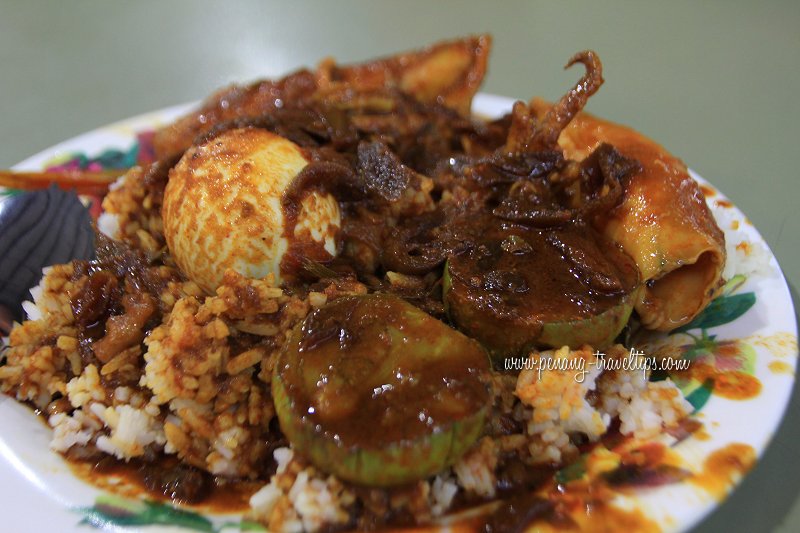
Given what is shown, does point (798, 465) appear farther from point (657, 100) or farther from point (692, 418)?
point (657, 100)

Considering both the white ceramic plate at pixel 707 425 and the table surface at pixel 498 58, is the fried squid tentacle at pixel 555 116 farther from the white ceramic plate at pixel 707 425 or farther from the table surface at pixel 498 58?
the table surface at pixel 498 58

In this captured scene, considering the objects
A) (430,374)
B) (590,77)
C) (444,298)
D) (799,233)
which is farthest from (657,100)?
(430,374)

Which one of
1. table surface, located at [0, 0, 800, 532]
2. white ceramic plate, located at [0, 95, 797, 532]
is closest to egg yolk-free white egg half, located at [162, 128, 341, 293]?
white ceramic plate, located at [0, 95, 797, 532]

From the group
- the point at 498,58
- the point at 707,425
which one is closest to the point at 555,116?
the point at 707,425

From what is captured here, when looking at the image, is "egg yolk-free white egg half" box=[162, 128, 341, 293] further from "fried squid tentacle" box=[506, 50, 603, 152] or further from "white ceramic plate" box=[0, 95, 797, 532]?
"fried squid tentacle" box=[506, 50, 603, 152]

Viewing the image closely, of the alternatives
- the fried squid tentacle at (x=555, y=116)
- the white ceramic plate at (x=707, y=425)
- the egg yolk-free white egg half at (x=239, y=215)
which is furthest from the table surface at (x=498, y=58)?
the egg yolk-free white egg half at (x=239, y=215)

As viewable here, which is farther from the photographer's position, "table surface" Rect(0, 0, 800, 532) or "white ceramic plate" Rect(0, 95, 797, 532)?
"table surface" Rect(0, 0, 800, 532)

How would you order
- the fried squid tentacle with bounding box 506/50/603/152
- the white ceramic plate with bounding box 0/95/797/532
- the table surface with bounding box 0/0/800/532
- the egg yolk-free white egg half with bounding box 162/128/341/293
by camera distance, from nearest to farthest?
1. the white ceramic plate with bounding box 0/95/797/532
2. the egg yolk-free white egg half with bounding box 162/128/341/293
3. the fried squid tentacle with bounding box 506/50/603/152
4. the table surface with bounding box 0/0/800/532
